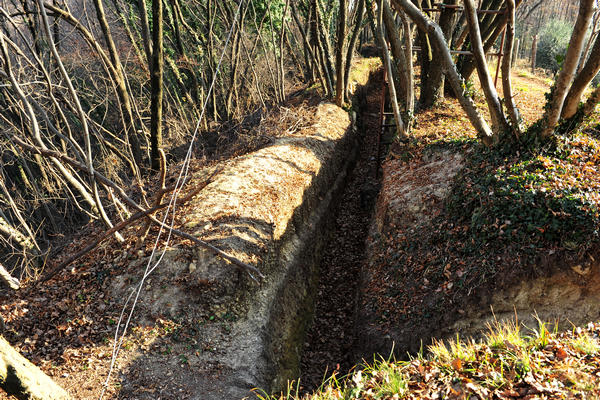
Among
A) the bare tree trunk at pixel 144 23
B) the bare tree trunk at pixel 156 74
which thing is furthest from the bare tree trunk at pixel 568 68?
the bare tree trunk at pixel 144 23

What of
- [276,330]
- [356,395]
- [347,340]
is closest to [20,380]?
[356,395]

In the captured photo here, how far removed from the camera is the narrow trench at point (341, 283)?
6.71 m

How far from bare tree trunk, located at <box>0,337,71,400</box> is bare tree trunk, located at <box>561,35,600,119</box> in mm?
8138

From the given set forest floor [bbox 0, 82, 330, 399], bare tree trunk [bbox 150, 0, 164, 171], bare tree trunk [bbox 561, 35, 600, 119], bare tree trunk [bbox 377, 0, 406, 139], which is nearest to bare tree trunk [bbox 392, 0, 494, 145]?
bare tree trunk [bbox 561, 35, 600, 119]

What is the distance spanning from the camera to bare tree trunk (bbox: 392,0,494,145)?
244 inches

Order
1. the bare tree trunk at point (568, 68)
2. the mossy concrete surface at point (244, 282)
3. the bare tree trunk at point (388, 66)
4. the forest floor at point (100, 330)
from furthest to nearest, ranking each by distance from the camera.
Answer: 1. the bare tree trunk at point (388, 66)
2. the mossy concrete surface at point (244, 282)
3. the forest floor at point (100, 330)
4. the bare tree trunk at point (568, 68)

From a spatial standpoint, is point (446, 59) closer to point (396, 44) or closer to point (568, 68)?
point (568, 68)

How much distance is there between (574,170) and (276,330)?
5.86m

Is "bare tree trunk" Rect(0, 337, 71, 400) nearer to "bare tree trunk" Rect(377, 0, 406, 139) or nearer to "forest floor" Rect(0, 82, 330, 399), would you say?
"forest floor" Rect(0, 82, 330, 399)

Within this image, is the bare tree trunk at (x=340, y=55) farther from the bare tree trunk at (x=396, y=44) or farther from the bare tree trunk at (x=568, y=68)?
the bare tree trunk at (x=568, y=68)

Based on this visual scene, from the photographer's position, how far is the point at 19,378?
296 cm

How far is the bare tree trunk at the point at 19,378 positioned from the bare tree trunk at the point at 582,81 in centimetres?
814

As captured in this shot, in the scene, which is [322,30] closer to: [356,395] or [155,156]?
Result: [155,156]

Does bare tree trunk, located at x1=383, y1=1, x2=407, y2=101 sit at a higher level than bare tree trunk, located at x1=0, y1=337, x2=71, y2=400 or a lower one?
higher
